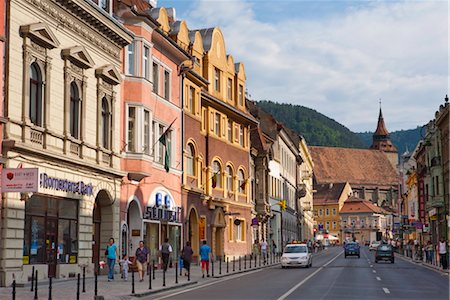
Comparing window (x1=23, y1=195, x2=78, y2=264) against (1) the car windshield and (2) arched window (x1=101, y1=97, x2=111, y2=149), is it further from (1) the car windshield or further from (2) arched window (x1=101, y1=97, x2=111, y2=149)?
(1) the car windshield

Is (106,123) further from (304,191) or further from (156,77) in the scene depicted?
(304,191)

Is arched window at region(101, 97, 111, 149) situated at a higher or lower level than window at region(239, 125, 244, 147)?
lower

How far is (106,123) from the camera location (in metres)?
34.1

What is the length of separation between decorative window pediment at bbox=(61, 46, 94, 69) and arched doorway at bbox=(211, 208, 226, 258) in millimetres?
21386

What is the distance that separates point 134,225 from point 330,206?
148 m

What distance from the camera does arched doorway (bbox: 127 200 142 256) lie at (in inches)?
1457

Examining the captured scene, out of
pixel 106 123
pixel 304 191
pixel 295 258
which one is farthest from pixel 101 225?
pixel 304 191

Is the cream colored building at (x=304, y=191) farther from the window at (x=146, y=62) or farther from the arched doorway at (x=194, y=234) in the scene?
the window at (x=146, y=62)

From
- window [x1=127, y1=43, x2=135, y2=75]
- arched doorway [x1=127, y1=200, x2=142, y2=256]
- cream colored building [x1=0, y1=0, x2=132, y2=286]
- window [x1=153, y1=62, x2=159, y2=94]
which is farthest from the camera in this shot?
window [x1=153, y1=62, x2=159, y2=94]

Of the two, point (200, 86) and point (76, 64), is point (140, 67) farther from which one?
point (200, 86)

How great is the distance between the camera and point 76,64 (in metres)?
30.6

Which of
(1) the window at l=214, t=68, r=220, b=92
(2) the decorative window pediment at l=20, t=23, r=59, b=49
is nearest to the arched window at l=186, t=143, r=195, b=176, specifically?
(1) the window at l=214, t=68, r=220, b=92

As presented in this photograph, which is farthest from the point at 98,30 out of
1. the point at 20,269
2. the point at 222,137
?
the point at 222,137

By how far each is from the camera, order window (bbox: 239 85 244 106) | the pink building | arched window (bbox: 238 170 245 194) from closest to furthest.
Result: the pink building
arched window (bbox: 238 170 245 194)
window (bbox: 239 85 244 106)
